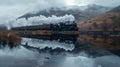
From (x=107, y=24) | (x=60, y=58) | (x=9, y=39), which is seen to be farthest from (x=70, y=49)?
(x=107, y=24)

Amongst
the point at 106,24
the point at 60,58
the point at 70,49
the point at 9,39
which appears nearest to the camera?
the point at 60,58

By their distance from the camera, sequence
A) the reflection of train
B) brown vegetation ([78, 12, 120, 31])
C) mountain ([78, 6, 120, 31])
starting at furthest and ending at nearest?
mountain ([78, 6, 120, 31]), brown vegetation ([78, 12, 120, 31]), the reflection of train

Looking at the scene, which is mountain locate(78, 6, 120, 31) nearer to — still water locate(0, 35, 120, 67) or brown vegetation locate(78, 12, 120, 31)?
brown vegetation locate(78, 12, 120, 31)

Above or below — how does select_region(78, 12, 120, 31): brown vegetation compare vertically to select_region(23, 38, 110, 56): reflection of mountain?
above

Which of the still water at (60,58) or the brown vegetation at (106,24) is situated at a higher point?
the brown vegetation at (106,24)

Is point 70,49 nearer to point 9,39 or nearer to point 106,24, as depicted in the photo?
point 9,39

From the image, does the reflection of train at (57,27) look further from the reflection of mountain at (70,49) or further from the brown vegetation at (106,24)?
the reflection of mountain at (70,49)

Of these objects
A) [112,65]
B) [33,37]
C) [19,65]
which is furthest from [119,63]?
[33,37]

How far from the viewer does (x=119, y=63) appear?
29.7m

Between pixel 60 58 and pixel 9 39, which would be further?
pixel 9 39

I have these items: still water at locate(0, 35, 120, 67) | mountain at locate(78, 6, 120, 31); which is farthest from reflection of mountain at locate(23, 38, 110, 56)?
mountain at locate(78, 6, 120, 31)

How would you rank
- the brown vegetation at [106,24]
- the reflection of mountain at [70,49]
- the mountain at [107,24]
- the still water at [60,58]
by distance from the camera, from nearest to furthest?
the still water at [60,58] → the reflection of mountain at [70,49] → the brown vegetation at [106,24] → the mountain at [107,24]

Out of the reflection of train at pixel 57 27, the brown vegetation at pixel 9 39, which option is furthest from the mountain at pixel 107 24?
the brown vegetation at pixel 9 39

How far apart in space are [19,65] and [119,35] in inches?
1380
